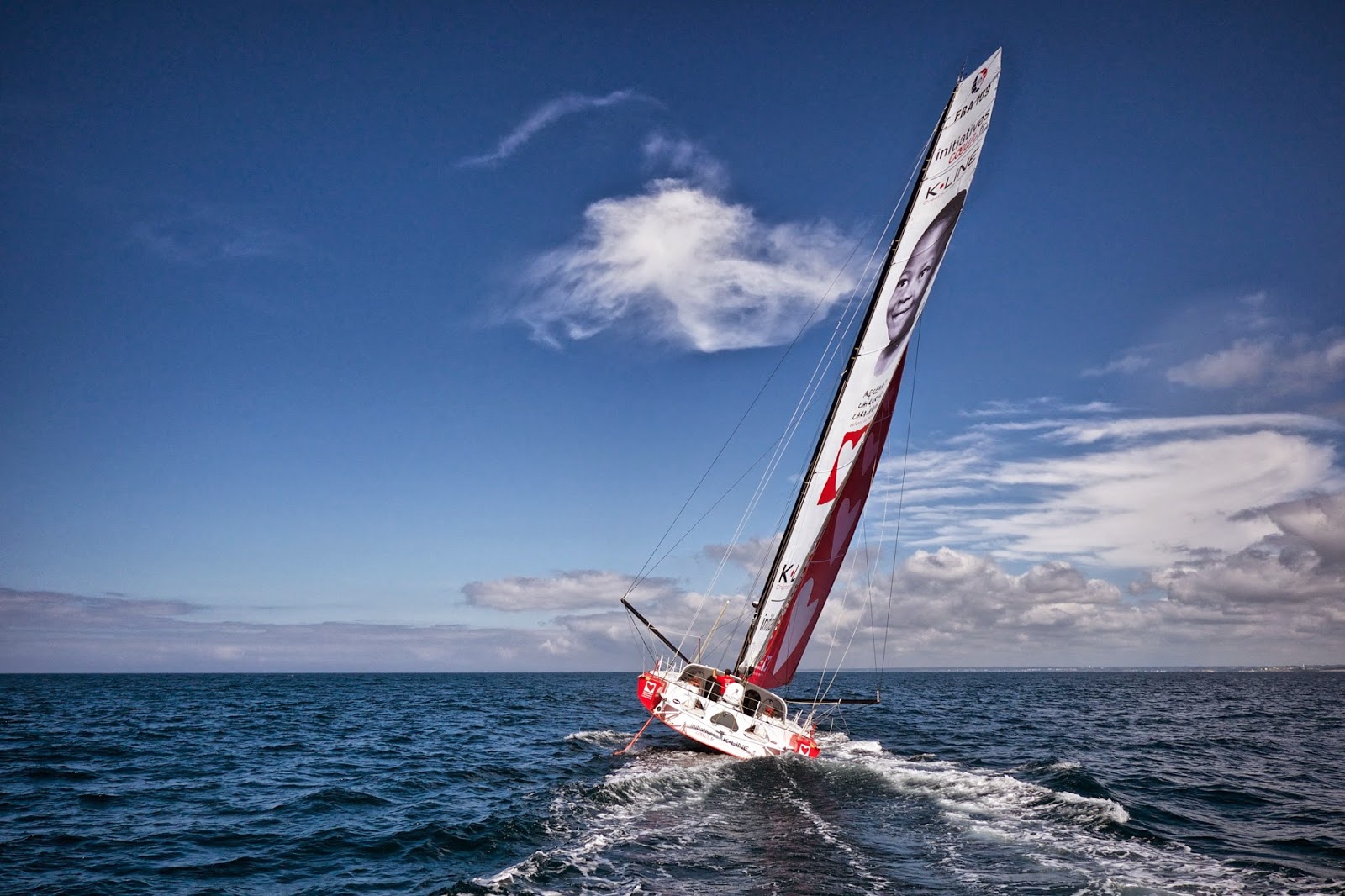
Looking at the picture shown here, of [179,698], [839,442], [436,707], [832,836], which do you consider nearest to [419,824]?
[832,836]

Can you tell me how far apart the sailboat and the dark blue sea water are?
4.27ft

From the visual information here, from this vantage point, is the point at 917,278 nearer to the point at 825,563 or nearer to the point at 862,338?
the point at 862,338

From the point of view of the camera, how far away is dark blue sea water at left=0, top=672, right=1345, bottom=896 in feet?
36.9

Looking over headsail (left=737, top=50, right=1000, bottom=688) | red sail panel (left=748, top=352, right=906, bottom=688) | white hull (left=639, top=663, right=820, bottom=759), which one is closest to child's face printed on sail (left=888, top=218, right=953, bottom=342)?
headsail (left=737, top=50, right=1000, bottom=688)

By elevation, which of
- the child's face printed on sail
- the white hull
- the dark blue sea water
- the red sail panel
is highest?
the child's face printed on sail

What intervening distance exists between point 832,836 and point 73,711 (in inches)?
1849

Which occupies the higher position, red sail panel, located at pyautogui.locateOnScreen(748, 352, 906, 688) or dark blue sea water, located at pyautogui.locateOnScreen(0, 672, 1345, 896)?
red sail panel, located at pyautogui.locateOnScreen(748, 352, 906, 688)

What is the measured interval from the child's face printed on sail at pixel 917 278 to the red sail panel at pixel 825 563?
1.08 meters

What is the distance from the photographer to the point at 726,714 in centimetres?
2128

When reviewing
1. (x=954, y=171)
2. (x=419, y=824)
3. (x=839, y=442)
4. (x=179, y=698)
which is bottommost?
(x=179, y=698)

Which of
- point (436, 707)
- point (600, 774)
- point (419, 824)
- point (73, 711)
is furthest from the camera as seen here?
point (436, 707)

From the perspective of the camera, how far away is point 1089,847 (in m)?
13.1

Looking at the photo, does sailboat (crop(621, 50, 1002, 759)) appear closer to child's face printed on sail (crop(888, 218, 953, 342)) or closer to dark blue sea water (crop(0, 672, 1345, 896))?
child's face printed on sail (crop(888, 218, 953, 342))

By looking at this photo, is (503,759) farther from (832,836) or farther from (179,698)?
(179,698)
